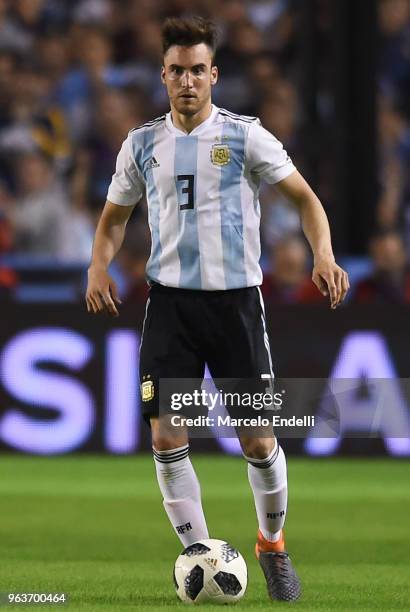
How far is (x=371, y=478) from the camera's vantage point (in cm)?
989

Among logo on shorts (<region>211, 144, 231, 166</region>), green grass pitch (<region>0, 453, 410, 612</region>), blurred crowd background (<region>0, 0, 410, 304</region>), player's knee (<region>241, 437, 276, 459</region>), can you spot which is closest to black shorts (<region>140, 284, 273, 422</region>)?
player's knee (<region>241, 437, 276, 459</region>)

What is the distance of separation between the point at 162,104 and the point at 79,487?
5.62 m

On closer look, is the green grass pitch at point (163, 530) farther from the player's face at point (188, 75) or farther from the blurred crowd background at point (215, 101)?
the player's face at point (188, 75)

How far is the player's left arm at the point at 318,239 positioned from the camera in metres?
5.35

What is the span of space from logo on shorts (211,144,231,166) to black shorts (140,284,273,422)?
18.5 inches

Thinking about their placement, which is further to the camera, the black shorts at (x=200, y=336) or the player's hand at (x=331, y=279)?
the black shorts at (x=200, y=336)

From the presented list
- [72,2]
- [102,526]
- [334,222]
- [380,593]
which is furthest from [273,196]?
[380,593]

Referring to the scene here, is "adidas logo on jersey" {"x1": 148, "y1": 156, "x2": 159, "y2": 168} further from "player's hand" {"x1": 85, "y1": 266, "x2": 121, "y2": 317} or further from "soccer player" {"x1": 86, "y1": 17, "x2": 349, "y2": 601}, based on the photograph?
"player's hand" {"x1": 85, "y1": 266, "x2": 121, "y2": 317}

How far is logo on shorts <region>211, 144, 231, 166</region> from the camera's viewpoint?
5.57 m

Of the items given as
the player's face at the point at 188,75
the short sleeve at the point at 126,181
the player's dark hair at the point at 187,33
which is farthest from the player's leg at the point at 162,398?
the player's dark hair at the point at 187,33

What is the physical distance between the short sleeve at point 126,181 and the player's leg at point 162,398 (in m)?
0.38

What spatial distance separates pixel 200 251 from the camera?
5.57m

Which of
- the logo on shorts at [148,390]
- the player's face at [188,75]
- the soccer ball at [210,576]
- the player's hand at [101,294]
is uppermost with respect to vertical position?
the player's face at [188,75]

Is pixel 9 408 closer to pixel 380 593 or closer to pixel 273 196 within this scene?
pixel 273 196
